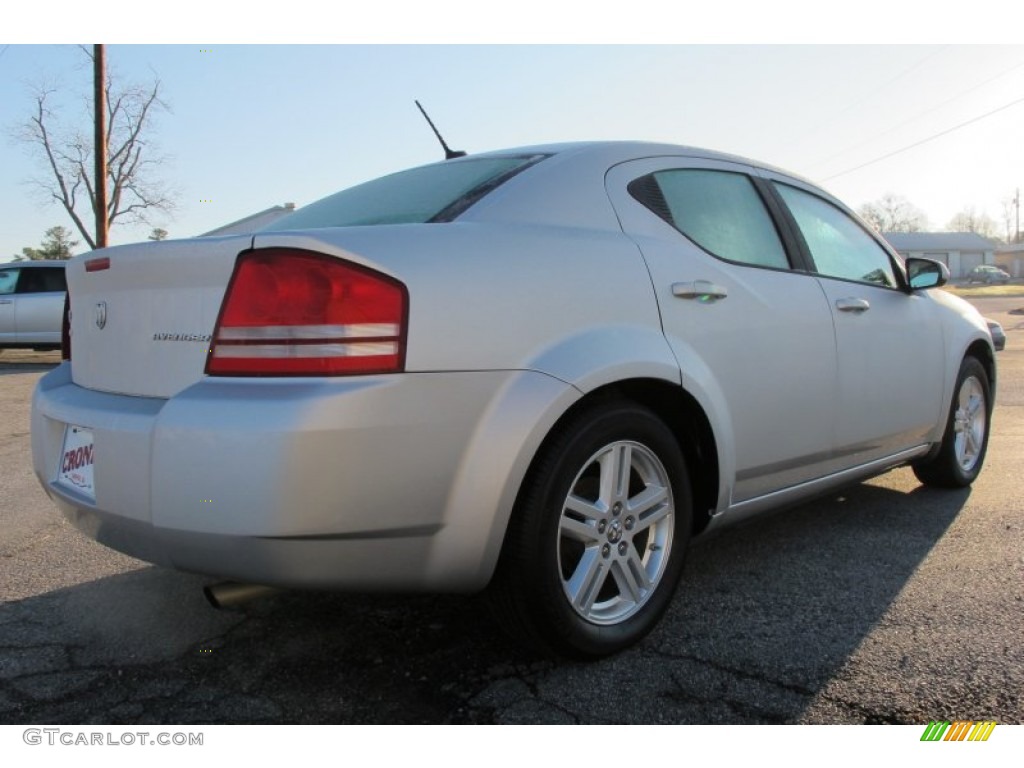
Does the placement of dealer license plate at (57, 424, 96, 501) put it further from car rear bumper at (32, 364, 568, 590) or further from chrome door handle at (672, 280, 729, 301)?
chrome door handle at (672, 280, 729, 301)

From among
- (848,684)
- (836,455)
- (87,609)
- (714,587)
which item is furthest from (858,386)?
(87,609)

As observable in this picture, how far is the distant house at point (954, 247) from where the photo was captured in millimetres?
78438

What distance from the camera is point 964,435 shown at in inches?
176

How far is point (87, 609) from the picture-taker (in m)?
2.92

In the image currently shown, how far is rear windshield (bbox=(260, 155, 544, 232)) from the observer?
252cm

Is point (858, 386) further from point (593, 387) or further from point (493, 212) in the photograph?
point (493, 212)

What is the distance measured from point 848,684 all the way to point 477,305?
142 centimetres

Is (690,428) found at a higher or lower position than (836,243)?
lower

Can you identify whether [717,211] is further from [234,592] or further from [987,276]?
[987,276]

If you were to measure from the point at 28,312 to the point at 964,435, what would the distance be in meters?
14.3

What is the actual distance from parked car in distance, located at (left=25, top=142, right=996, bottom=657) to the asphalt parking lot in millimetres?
233
